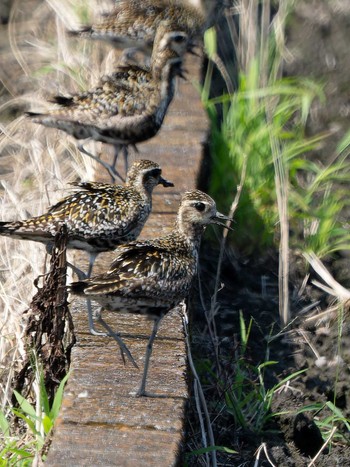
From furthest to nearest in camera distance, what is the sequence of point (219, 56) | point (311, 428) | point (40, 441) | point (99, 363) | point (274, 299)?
1. point (219, 56)
2. point (274, 299)
3. point (311, 428)
4. point (99, 363)
5. point (40, 441)

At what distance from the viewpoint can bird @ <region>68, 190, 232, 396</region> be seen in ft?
16.1

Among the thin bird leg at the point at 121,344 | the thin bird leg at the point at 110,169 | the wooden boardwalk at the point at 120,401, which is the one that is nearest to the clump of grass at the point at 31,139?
the thin bird leg at the point at 110,169

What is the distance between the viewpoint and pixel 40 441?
476cm

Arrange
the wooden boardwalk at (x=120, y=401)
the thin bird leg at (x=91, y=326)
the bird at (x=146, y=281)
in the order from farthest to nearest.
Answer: the thin bird leg at (x=91, y=326)
the bird at (x=146, y=281)
the wooden boardwalk at (x=120, y=401)

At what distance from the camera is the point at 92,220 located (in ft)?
19.3

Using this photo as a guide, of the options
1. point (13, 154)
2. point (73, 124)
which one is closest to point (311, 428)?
point (73, 124)

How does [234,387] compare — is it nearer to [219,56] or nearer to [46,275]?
[46,275]

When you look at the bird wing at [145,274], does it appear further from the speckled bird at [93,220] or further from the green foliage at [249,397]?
the green foliage at [249,397]

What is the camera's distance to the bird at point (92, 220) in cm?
579

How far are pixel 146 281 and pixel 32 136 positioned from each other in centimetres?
415

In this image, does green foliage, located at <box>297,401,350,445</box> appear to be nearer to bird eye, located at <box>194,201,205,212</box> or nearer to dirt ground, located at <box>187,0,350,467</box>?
dirt ground, located at <box>187,0,350,467</box>

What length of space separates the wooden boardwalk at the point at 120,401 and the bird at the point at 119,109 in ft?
3.53

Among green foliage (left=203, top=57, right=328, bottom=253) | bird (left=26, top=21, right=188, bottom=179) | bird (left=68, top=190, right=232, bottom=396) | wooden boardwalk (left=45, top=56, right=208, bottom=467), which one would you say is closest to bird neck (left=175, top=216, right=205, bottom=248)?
bird (left=68, top=190, right=232, bottom=396)

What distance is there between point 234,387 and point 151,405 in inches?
46.4
